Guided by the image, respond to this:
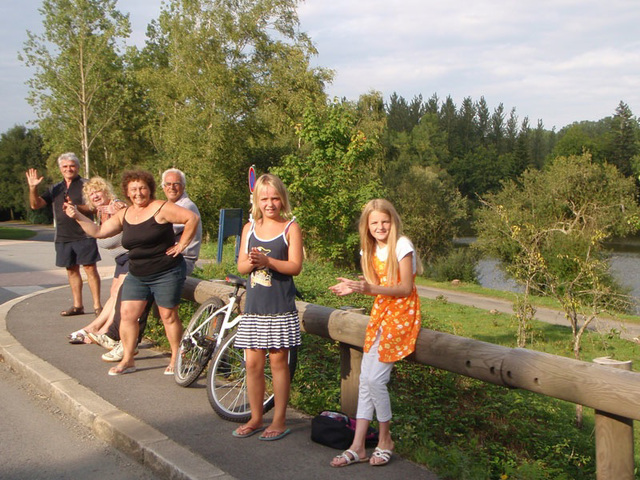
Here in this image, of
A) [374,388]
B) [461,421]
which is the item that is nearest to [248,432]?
[374,388]

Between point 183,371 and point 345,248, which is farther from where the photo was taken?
point 345,248

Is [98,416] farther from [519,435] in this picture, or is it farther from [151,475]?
[519,435]

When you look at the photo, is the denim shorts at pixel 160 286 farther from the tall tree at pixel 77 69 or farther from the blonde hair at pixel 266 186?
the tall tree at pixel 77 69

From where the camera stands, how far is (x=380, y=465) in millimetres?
4078

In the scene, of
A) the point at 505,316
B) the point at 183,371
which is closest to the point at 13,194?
the point at 505,316

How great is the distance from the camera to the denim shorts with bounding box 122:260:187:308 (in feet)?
19.4

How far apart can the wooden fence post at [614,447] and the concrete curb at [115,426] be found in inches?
78.1

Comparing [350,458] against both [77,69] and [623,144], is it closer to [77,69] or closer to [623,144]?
[77,69]

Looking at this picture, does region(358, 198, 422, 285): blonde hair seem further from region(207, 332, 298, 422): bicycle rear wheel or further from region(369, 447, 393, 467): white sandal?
region(369, 447, 393, 467): white sandal

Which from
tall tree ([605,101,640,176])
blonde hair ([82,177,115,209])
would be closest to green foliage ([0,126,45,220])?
tall tree ([605,101,640,176])

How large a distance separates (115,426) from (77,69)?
46395 millimetres

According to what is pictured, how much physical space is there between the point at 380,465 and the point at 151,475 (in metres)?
1.40

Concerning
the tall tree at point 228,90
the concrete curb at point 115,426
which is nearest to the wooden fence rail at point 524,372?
the concrete curb at point 115,426

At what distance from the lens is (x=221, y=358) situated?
5.16 metres
